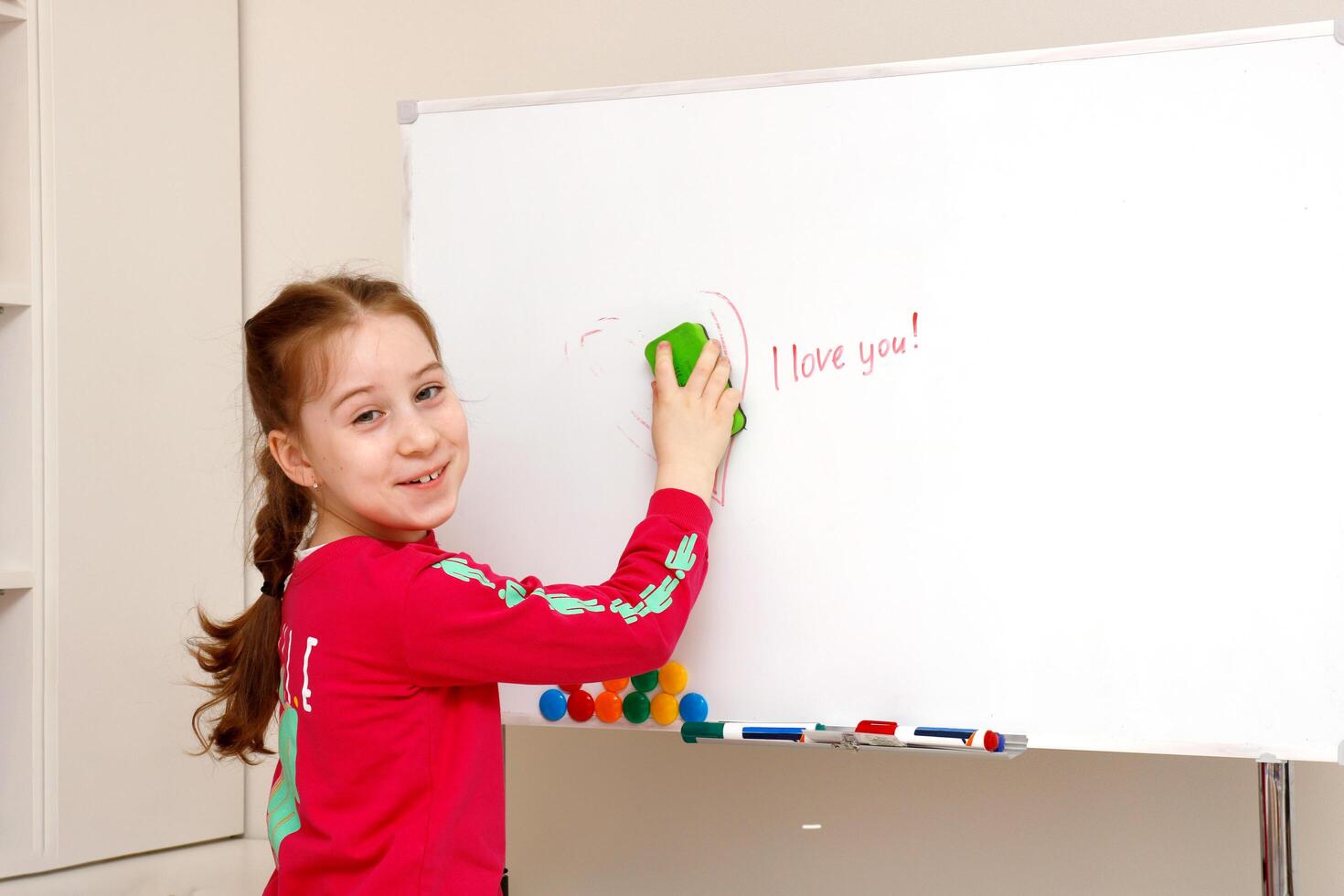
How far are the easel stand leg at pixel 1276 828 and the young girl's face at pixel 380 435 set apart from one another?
32.0 inches

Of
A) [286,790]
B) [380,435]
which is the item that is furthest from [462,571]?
[286,790]

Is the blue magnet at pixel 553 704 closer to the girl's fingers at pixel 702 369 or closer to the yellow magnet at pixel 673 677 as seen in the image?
the yellow magnet at pixel 673 677

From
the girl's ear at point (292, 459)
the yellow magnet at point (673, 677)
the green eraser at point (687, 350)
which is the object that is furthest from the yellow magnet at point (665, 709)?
the girl's ear at point (292, 459)

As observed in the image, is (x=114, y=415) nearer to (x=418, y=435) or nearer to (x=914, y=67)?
(x=418, y=435)

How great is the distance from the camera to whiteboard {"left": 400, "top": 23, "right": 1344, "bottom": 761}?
117 centimetres

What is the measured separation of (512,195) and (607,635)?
1.77 feet

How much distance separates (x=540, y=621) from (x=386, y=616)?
4.9 inches

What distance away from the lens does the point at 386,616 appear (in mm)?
1055

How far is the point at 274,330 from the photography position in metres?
1.15

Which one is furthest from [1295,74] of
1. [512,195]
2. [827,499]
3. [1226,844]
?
[1226,844]

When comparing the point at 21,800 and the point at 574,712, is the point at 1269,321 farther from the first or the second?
the point at 21,800

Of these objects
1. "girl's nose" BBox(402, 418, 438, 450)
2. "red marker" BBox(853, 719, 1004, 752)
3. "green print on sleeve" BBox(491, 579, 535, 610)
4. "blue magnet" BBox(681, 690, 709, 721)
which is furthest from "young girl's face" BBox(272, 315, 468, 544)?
"red marker" BBox(853, 719, 1004, 752)

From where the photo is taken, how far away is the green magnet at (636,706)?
132 cm

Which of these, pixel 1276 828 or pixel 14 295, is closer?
pixel 1276 828
